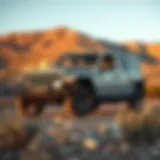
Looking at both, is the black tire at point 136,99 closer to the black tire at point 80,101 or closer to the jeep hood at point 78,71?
the black tire at point 80,101

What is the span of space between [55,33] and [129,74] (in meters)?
1.01

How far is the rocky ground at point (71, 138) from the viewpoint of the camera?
4793 millimetres

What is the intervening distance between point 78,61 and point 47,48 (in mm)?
368

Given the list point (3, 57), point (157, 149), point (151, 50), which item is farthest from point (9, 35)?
point (157, 149)

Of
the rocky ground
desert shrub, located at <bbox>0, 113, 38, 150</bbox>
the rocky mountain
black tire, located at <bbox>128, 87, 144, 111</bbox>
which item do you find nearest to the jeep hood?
the rocky mountain

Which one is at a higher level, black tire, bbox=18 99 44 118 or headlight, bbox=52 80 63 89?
headlight, bbox=52 80 63 89

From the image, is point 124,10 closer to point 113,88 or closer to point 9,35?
point 113,88

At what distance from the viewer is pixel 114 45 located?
5188mm

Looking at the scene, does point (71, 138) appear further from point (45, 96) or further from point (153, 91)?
point (153, 91)

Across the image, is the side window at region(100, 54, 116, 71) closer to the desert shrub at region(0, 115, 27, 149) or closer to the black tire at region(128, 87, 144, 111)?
the black tire at region(128, 87, 144, 111)

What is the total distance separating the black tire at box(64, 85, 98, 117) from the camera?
203 inches

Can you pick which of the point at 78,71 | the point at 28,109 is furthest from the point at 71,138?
the point at 78,71

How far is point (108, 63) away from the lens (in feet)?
17.8

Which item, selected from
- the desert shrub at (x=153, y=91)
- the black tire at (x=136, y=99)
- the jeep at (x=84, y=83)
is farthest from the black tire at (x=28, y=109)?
the desert shrub at (x=153, y=91)
